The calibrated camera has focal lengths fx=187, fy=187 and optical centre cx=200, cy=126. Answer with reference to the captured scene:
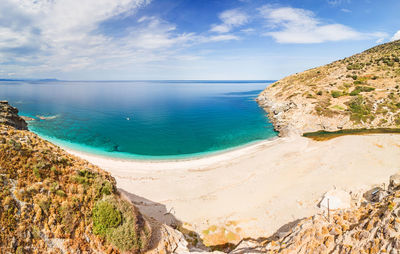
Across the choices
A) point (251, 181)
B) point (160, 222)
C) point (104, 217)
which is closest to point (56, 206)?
point (104, 217)

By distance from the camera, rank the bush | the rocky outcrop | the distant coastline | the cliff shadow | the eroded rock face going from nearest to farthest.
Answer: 1. the rocky outcrop
2. the bush
3. the cliff shadow
4. the eroded rock face
5. the distant coastline

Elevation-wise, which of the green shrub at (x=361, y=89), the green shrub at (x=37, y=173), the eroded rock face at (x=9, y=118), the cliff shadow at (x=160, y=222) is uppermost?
the green shrub at (x=361, y=89)

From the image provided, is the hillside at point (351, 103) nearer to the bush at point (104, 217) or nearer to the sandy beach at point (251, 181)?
the sandy beach at point (251, 181)

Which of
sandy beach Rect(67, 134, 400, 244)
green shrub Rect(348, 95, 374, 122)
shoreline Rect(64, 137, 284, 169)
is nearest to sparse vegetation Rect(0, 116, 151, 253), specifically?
sandy beach Rect(67, 134, 400, 244)

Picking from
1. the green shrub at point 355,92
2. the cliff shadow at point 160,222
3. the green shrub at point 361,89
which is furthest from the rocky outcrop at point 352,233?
the green shrub at point 361,89

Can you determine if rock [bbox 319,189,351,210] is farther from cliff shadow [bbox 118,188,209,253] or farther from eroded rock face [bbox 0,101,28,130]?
eroded rock face [bbox 0,101,28,130]

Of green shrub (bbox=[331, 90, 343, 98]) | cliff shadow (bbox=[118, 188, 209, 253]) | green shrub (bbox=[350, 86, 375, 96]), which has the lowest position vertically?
cliff shadow (bbox=[118, 188, 209, 253])
